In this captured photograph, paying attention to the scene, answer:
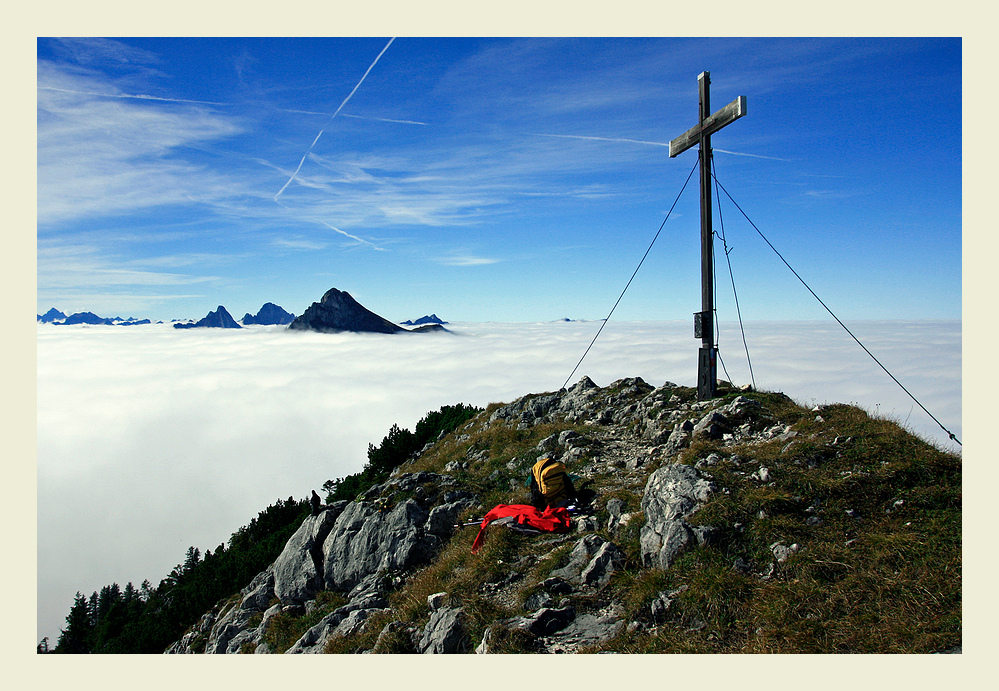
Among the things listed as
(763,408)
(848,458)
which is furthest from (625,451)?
(848,458)

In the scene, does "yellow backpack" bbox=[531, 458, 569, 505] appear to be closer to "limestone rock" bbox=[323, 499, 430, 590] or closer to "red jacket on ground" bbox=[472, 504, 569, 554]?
"red jacket on ground" bbox=[472, 504, 569, 554]

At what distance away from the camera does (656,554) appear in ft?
24.3

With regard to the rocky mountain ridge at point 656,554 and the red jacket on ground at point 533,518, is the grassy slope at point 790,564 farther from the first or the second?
the red jacket on ground at point 533,518

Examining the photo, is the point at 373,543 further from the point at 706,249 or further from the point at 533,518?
the point at 706,249

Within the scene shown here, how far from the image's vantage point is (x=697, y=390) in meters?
14.2

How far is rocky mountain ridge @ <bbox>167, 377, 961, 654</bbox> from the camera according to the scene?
19.8 ft

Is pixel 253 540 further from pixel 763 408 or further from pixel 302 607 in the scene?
pixel 763 408

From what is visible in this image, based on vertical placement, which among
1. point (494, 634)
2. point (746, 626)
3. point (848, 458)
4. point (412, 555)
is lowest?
point (412, 555)

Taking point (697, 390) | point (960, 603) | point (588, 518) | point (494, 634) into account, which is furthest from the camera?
point (697, 390)

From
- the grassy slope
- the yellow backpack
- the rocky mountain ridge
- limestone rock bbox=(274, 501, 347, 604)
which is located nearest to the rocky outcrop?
the rocky mountain ridge

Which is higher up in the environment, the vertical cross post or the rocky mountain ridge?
the vertical cross post

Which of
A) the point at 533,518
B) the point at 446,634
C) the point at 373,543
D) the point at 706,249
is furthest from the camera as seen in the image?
the point at 706,249

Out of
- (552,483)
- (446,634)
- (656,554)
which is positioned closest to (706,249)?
(552,483)

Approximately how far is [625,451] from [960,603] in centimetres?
763
